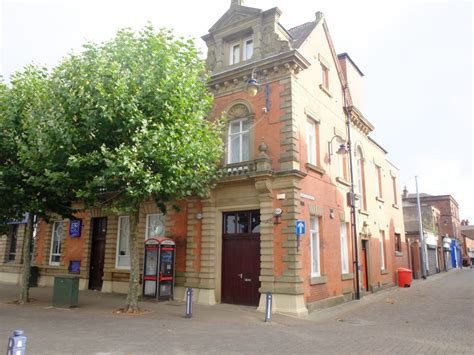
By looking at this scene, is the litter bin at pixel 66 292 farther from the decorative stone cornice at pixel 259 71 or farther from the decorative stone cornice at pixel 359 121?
A: the decorative stone cornice at pixel 359 121

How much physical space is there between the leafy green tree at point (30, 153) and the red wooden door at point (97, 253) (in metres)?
4.51

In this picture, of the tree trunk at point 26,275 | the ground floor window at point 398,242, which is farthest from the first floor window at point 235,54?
the ground floor window at point 398,242

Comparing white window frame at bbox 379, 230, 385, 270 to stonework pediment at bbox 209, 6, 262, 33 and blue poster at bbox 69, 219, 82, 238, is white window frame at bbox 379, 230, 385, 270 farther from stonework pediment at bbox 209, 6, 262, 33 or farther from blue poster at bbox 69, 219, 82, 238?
blue poster at bbox 69, 219, 82, 238

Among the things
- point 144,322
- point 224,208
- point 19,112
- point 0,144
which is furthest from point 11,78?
point 144,322

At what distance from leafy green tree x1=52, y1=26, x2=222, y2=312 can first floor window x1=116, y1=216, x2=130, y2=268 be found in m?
5.85

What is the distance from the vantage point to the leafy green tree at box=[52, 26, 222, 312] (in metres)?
10.6

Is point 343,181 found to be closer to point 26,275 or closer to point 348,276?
point 348,276

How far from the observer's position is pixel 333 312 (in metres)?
13.2

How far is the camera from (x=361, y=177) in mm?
20312

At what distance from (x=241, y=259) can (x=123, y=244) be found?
22.9 feet

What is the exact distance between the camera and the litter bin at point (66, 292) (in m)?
12.4

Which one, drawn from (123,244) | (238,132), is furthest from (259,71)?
(123,244)

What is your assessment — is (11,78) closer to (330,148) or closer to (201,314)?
(201,314)

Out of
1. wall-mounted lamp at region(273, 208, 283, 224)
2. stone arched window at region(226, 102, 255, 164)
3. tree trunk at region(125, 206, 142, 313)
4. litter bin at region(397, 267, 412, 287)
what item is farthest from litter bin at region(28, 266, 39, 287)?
litter bin at region(397, 267, 412, 287)
